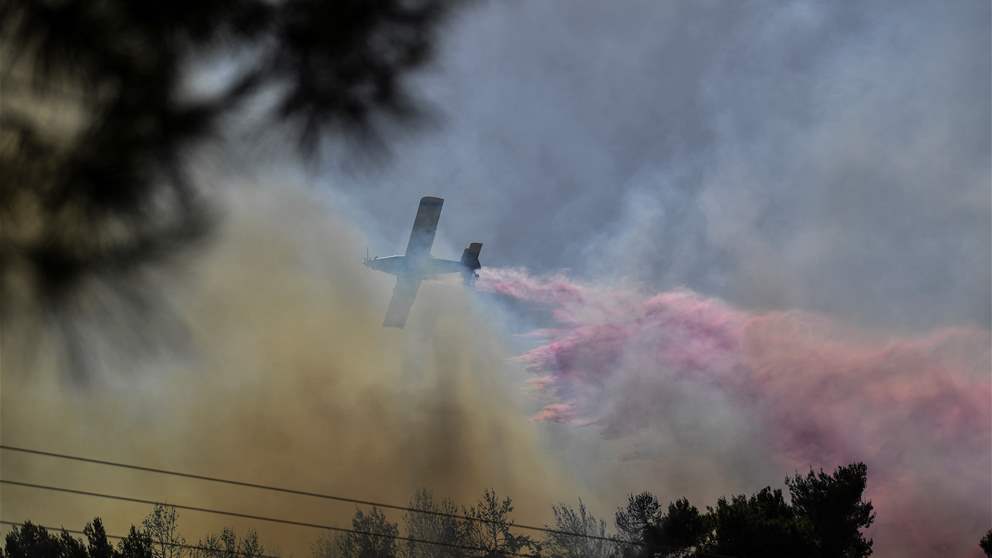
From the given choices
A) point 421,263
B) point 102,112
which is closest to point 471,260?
point 421,263

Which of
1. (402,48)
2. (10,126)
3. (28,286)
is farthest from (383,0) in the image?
(28,286)

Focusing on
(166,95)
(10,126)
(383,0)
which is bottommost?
(10,126)

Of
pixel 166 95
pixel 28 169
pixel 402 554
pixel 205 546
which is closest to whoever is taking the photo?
pixel 28 169

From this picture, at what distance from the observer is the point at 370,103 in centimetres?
541

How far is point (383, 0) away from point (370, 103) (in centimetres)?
61

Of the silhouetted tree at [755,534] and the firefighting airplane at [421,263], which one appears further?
the firefighting airplane at [421,263]

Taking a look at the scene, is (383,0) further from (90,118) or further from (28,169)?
(28,169)

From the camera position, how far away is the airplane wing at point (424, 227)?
45.3 meters

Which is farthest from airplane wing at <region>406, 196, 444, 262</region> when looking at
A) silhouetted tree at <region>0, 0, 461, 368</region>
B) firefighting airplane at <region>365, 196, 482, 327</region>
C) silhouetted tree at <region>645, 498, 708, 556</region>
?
silhouetted tree at <region>0, 0, 461, 368</region>

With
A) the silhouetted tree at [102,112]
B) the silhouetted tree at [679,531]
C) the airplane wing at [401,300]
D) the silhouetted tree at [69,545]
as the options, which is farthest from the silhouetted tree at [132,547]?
the silhouetted tree at [102,112]

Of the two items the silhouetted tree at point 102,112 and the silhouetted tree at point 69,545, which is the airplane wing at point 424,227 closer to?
the silhouetted tree at point 69,545

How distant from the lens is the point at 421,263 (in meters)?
46.6

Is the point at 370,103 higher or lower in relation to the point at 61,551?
lower

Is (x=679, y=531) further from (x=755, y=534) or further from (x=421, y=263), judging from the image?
(x=421, y=263)
